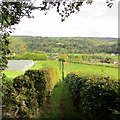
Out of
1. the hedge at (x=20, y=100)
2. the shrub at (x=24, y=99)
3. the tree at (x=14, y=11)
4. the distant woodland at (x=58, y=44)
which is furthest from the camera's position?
the distant woodland at (x=58, y=44)

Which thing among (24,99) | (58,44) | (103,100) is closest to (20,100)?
(24,99)

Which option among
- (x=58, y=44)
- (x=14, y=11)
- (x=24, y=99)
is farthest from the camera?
(x=58, y=44)

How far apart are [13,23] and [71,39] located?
2343 inches

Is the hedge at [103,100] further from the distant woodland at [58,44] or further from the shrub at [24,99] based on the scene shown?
the distant woodland at [58,44]

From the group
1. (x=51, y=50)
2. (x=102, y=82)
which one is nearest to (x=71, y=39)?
(x=51, y=50)

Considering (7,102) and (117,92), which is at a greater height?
(117,92)

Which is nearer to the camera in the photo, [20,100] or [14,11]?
[14,11]

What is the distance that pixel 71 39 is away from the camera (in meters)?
66.3

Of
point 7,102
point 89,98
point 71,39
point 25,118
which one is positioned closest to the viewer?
point 89,98

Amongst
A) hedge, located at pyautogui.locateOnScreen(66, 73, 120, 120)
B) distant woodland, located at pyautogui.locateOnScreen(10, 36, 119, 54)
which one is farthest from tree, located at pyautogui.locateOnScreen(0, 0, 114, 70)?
distant woodland, located at pyautogui.locateOnScreen(10, 36, 119, 54)

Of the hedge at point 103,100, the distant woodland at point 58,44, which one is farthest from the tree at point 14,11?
the distant woodland at point 58,44

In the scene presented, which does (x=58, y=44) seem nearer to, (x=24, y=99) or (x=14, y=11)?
(x=24, y=99)

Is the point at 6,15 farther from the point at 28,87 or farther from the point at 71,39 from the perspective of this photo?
the point at 71,39

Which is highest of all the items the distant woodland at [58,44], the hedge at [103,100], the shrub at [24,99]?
the distant woodland at [58,44]
